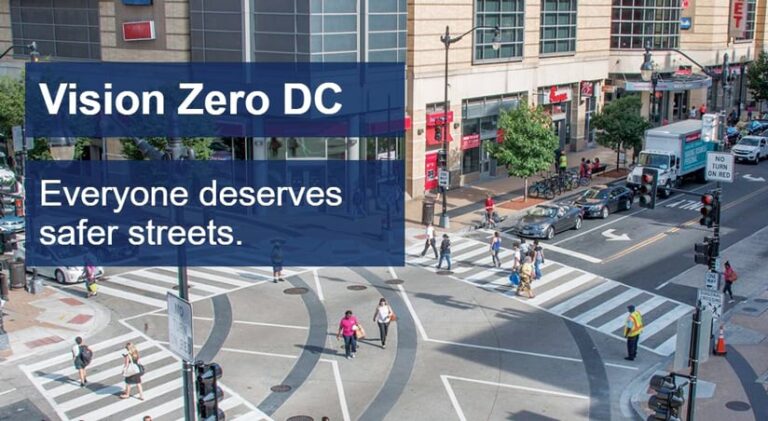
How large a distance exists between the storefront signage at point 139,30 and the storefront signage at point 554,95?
81.6ft

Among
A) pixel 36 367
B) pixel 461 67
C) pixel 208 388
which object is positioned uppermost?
pixel 461 67

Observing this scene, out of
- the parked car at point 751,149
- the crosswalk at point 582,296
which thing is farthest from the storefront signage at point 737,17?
the crosswalk at point 582,296

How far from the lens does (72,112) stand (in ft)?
162

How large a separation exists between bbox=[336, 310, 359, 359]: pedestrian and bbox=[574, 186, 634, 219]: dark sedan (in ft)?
70.9

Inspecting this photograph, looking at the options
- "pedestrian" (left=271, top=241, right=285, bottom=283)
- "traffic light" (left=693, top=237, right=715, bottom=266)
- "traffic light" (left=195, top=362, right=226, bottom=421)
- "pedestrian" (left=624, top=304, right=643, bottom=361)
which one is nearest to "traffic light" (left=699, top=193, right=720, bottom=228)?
"traffic light" (left=693, top=237, right=715, bottom=266)

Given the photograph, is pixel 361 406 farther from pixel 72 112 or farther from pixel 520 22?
pixel 520 22

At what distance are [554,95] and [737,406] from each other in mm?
40104

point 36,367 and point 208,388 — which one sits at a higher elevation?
point 208,388

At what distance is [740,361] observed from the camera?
27453 mm

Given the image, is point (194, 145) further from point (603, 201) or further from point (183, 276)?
point (183, 276)

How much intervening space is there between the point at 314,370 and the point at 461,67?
3021cm

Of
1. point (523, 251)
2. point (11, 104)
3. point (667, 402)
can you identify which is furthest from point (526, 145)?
point (667, 402)

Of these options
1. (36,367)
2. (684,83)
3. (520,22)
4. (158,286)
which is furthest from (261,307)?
(684,83)
